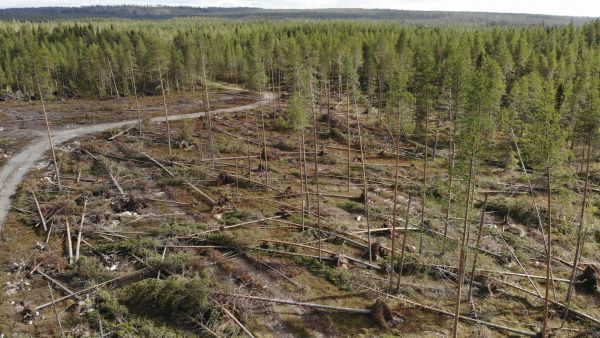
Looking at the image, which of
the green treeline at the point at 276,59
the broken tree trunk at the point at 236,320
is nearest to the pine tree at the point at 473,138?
the broken tree trunk at the point at 236,320

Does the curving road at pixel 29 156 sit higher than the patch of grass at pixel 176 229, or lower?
higher

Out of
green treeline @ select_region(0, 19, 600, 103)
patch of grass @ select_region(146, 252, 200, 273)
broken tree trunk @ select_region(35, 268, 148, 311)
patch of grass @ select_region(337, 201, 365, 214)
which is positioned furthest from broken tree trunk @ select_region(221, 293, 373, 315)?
green treeline @ select_region(0, 19, 600, 103)

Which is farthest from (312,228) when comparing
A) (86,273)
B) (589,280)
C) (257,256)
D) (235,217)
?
(589,280)

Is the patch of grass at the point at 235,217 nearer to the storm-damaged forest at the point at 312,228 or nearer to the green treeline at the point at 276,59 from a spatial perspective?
the storm-damaged forest at the point at 312,228

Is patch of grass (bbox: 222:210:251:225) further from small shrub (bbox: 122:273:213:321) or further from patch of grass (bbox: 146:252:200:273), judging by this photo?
small shrub (bbox: 122:273:213:321)

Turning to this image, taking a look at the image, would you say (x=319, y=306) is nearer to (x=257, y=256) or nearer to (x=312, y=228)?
(x=257, y=256)

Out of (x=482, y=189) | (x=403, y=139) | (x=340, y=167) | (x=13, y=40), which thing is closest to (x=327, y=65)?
(x=403, y=139)

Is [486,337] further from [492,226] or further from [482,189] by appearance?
[482,189]
